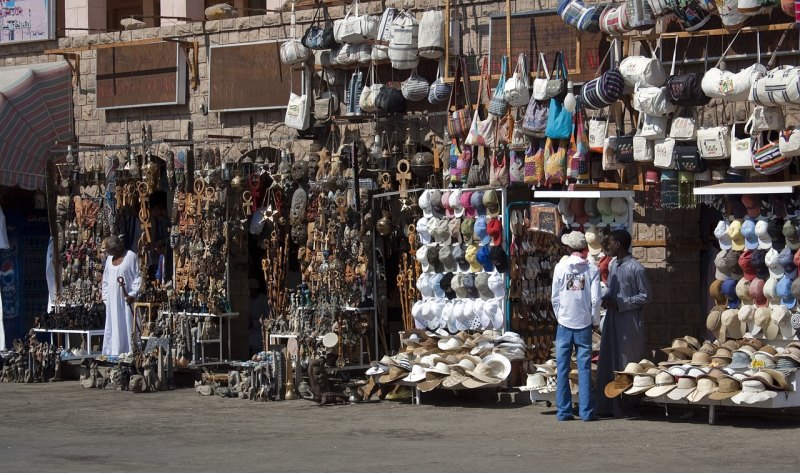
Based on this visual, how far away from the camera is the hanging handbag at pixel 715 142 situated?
13.7 m

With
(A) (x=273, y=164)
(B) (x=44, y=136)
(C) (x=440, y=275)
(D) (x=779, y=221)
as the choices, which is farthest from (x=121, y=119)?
(D) (x=779, y=221)

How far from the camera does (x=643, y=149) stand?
14.3 metres

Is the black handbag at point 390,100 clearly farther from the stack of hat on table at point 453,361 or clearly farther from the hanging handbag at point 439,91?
the stack of hat on table at point 453,361

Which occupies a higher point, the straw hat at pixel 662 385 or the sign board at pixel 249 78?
the sign board at pixel 249 78

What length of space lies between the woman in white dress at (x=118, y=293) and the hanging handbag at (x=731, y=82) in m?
7.73

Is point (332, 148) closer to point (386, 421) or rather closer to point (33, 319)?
point (386, 421)

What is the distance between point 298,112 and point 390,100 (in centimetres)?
142

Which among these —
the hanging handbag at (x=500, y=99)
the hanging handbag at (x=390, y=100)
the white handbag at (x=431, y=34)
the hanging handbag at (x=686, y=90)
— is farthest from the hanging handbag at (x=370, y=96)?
the hanging handbag at (x=686, y=90)

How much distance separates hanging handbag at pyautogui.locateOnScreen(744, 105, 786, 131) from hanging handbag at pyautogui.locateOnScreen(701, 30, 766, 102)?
192 mm

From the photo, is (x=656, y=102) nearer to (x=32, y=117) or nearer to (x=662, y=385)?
(x=662, y=385)

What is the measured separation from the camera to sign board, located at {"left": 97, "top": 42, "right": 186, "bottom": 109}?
19.3 meters

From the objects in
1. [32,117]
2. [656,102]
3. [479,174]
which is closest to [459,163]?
[479,174]

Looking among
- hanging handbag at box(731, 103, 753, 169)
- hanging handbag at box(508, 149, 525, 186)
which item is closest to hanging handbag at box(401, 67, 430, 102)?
hanging handbag at box(508, 149, 525, 186)

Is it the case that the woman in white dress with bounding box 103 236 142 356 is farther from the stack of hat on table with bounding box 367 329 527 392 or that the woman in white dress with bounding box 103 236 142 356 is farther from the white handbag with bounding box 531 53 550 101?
the white handbag with bounding box 531 53 550 101
